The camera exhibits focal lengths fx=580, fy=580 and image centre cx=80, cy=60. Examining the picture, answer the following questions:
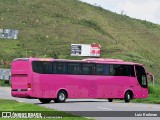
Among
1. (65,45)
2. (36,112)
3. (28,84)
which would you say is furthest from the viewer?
(65,45)

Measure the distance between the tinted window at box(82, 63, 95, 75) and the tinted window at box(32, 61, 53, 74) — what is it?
2.84 metres

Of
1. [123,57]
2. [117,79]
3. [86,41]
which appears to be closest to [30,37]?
[86,41]

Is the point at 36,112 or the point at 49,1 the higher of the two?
the point at 49,1

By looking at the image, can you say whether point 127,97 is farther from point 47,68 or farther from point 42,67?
point 42,67

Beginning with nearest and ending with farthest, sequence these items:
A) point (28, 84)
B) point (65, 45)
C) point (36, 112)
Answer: point (36, 112) < point (28, 84) < point (65, 45)

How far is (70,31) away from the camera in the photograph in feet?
329

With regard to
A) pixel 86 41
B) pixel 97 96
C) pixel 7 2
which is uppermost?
pixel 7 2

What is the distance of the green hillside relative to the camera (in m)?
90.4

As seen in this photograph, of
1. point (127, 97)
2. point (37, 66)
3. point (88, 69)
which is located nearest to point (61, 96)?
point (37, 66)

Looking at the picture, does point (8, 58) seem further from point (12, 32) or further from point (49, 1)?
point (49, 1)

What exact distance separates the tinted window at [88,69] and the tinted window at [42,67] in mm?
2844

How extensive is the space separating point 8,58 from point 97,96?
47792mm

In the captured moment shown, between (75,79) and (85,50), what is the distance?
1863 inches

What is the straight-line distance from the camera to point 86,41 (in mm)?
95688
